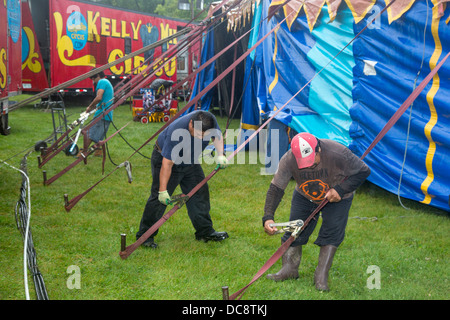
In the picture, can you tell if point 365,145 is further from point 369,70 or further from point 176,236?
point 176,236

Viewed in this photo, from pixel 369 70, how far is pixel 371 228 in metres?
2.21

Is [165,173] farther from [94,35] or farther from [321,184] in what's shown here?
[94,35]

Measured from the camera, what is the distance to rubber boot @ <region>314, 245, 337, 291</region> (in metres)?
4.01

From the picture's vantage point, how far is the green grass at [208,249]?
407 cm

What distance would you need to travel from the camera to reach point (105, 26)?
17.5 metres

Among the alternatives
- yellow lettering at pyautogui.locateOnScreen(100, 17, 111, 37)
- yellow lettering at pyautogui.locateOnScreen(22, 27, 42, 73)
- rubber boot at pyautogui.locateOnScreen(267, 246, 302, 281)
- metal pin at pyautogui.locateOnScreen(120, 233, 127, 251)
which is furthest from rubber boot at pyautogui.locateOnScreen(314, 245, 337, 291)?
yellow lettering at pyautogui.locateOnScreen(100, 17, 111, 37)

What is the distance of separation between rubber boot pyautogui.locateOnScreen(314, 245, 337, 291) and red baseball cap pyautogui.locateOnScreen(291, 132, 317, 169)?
32.4 inches

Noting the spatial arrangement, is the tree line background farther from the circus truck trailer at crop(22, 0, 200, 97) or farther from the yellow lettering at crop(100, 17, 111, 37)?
the yellow lettering at crop(100, 17, 111, 37)

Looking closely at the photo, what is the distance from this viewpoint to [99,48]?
17359mm

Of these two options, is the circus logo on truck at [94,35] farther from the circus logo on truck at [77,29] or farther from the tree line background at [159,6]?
the tree line background at [159,6]

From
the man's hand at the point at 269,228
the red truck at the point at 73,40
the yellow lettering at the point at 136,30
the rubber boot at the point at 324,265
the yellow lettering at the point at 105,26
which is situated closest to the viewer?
the man's hand at the point at 269,228

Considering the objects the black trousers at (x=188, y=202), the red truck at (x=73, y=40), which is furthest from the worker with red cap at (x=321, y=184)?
the red truck at (x=73, y=40)

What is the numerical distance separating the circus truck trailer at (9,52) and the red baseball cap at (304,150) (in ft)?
15.1

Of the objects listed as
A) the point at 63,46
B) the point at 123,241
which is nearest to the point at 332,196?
the point at 123,241
